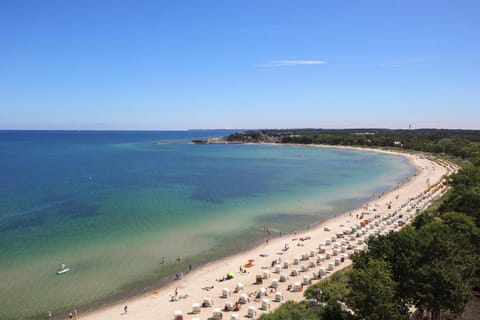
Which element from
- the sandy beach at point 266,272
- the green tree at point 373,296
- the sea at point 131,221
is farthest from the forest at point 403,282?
the sea at point 131,221

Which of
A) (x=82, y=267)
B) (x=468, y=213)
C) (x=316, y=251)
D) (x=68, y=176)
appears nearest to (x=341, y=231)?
(x=316, y=251)

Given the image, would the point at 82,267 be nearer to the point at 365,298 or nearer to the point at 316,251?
the point at 316,251

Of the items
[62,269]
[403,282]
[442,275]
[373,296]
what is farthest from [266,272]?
[62,269]

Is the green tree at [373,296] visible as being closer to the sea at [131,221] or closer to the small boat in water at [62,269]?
the sea at [131,221]

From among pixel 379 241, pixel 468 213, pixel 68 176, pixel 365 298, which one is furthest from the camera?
pixel 68 176

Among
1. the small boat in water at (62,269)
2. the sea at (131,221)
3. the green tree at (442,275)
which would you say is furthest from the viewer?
the small boat in water at (62,269)
